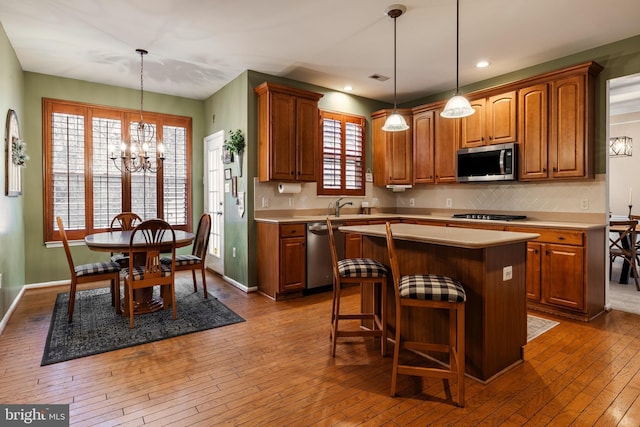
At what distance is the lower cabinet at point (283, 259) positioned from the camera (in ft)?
13.6

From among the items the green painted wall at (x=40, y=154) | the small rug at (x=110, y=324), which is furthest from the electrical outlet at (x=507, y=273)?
the green painted wall at (x=40, y=154)

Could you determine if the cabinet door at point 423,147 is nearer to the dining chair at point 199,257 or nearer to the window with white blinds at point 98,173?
the dining chair at point 199,257

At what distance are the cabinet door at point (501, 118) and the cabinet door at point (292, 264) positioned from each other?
2681 mm

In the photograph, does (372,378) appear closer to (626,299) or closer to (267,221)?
(267,221)

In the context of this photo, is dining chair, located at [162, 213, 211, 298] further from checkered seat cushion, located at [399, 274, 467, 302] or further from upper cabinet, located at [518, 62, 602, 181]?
upper cabinet, located at [518, 62, 602, 181]

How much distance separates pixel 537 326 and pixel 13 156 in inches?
212

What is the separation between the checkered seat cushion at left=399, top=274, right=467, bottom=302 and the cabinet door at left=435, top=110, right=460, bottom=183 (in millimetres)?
3043

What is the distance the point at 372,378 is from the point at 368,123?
13.8 feet

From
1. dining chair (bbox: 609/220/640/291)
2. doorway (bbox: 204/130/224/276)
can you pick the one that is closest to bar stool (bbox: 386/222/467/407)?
doorway (bbox: 204/130/224/276)

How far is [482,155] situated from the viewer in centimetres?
452

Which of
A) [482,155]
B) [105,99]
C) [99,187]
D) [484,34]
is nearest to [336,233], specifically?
[482,155]

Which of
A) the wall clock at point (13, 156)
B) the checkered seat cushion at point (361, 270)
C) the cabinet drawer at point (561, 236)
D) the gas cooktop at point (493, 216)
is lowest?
the checkered seat cushion at point (361, 270)

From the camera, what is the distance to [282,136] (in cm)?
439

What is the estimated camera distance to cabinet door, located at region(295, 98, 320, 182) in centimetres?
453
